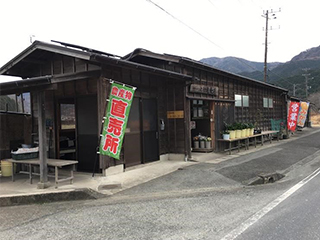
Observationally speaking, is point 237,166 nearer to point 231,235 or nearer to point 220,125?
point 220,125

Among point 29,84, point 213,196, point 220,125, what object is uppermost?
point 29,84

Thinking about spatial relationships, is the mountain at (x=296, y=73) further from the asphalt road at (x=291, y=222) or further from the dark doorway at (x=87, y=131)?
the asphalt road at (x=291, y=222)

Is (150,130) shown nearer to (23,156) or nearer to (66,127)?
(66,127)

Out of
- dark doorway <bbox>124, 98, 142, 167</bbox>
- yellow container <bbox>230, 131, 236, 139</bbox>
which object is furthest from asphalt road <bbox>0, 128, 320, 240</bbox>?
yellow container <bbox>230, 131, 236, 139</bbox>

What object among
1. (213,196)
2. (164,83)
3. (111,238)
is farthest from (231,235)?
(164,83)

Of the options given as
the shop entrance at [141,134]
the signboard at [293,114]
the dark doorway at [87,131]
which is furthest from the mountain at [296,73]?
the dark doorway at [87,131]

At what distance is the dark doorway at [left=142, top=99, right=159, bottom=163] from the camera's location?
885cm

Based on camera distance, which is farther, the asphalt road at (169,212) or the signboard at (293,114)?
the signboard at (293,114)

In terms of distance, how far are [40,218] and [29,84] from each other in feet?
10.4

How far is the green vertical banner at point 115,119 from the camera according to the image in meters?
6.58

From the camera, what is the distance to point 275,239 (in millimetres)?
3521

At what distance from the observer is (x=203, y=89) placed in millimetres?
10820

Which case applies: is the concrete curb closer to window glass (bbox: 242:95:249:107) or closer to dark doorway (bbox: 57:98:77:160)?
dark doorway (bbox: 57:98:77:160)

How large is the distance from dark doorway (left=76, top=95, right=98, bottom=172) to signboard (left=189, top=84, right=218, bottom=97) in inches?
163
